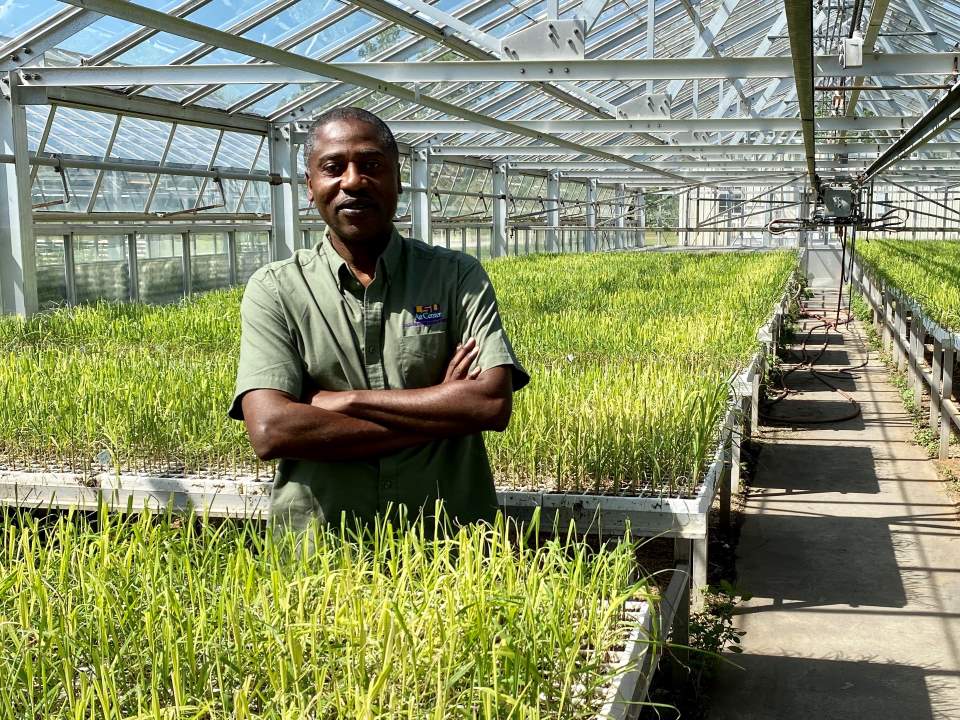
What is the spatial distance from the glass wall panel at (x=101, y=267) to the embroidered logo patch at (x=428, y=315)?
9108mm

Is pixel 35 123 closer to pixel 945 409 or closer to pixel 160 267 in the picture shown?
pixel 160 267

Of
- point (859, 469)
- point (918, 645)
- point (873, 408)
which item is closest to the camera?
point (918, 645)

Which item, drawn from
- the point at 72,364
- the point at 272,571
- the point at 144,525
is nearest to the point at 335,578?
the point at 272,571

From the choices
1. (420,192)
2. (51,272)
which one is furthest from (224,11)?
(420,192)

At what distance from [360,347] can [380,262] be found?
172 millimetres

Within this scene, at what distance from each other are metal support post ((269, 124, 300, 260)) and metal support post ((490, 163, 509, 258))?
7959 millimetres

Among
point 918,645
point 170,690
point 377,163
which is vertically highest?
point 377,163

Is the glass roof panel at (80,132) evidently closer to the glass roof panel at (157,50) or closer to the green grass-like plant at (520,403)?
the glass roof panel at (157,50)

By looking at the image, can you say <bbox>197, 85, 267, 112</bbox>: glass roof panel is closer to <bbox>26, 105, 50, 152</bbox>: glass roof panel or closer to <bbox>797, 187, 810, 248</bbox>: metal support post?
<bbox>26, 105, 50, 152</bbox>: glass roof panel

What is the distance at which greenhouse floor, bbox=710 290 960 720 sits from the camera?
3268 millimetres

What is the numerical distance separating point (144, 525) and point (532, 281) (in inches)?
330

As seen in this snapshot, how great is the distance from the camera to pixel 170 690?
148cm

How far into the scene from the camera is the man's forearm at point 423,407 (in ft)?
6.37

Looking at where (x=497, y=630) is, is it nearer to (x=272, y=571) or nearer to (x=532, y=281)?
(x=272, y=571)
